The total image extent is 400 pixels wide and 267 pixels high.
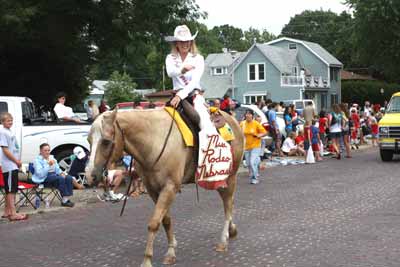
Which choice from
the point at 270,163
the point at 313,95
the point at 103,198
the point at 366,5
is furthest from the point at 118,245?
the point at 313,95

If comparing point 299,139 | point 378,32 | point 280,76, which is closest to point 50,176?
point 299,139

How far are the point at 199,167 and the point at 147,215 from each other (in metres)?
3.84

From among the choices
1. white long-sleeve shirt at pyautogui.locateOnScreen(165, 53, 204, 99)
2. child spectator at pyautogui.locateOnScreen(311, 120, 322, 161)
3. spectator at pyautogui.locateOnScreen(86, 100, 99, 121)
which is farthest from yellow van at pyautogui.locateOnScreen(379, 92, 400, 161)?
white long-sleeve shirt at pyautogui.locateOnScreen(165, 53, 204, 99)

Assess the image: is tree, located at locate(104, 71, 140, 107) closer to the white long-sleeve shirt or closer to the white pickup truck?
the white pickup truck

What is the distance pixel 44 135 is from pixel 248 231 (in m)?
7.75

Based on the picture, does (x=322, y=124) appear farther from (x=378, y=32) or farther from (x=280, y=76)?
(x=280, y=76)

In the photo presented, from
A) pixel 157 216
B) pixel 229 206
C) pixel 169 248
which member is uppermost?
pixel 157 216

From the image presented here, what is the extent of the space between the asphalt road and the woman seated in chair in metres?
0.53

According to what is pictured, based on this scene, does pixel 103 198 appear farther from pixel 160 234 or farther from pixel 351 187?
pixel 351 187

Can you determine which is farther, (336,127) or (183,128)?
(336,127)

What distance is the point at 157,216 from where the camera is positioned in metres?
6.86

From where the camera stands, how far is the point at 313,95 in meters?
69.0

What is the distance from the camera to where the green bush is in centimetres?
6706

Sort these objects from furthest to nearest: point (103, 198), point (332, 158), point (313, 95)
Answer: point (313, 95) < point (332, 158) < point (103, 198)
